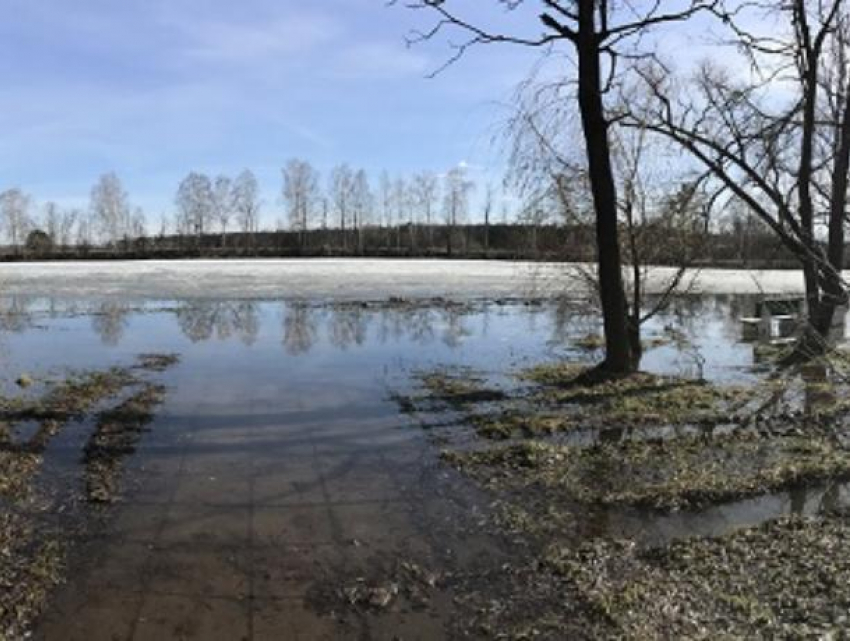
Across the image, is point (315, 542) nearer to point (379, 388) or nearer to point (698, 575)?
point (698, 575)

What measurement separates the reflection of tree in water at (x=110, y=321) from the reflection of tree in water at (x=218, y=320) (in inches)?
58.0

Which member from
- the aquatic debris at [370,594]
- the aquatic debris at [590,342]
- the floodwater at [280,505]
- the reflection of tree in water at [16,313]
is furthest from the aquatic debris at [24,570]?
the reflection of tree in water at [16,313]

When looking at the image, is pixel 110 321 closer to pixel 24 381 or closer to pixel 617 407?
pixel 24 381

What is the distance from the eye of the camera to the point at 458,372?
14.6 metres

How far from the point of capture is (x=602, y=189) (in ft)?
44.1

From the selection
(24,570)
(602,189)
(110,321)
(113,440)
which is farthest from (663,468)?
(110,321)

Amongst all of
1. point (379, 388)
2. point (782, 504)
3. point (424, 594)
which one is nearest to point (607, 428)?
point (782, 504)

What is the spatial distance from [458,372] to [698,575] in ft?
29.8

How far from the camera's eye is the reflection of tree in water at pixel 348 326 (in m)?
19.2

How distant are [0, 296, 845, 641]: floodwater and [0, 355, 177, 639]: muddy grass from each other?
144 millimetres

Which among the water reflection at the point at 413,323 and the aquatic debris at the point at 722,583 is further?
the water reflection at the point at 413,323

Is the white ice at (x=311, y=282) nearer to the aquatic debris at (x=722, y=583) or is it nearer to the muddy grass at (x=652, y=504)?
the muddy grass at (x=652, y=504)

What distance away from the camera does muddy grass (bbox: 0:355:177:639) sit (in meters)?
5.62

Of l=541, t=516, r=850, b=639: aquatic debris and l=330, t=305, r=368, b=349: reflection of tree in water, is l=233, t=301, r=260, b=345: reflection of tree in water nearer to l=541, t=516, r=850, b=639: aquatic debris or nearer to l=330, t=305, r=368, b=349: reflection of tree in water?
l=330, t=305, r=368, b=349: reflection of tree in water
